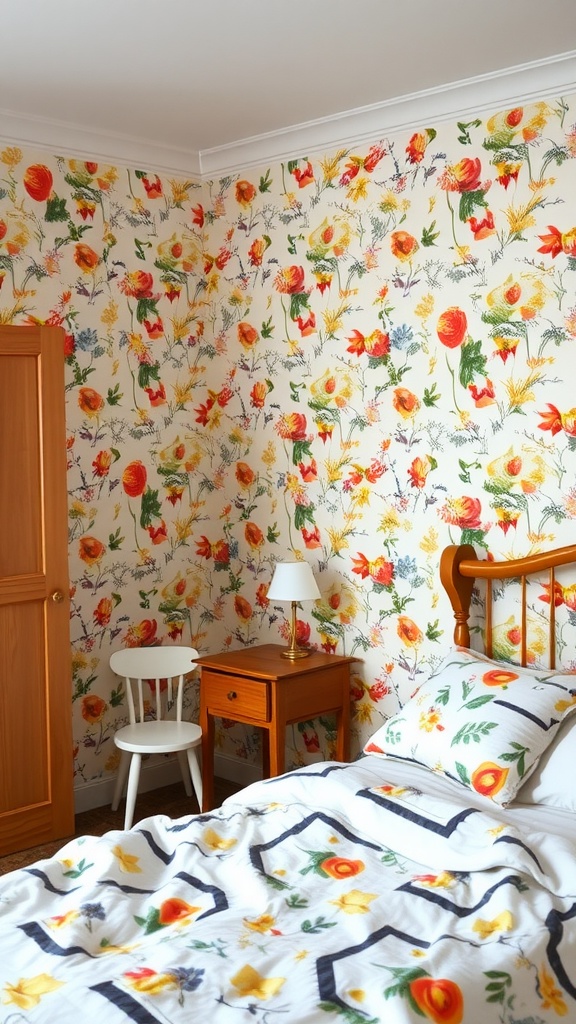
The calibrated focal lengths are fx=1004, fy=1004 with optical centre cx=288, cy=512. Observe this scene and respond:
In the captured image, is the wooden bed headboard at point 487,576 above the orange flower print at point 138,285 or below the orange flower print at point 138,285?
below

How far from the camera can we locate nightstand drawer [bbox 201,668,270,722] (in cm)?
364

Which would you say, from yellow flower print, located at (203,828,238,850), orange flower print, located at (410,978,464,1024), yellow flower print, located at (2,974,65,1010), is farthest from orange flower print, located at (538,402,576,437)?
yellow flower print, located at (2,974,65,1010)

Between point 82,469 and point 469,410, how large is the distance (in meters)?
1.54

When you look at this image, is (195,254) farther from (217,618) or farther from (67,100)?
(217,618)

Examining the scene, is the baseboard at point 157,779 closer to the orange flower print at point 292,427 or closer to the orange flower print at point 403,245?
the orange flower print at point 292,427

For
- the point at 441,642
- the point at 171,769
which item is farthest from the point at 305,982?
the point at 171,769

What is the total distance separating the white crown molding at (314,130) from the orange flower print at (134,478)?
121cm

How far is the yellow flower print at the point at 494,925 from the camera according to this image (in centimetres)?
201

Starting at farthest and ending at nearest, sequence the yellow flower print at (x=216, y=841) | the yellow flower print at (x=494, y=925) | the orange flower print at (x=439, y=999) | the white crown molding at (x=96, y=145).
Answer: the white crown molding at (x=96, y=145)
the yellow flower print at (x=216, y=841)
the yellow flower print at (x=494, y=925)
the orange flower print at (x=439, y=999)

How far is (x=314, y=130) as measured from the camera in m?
3.80

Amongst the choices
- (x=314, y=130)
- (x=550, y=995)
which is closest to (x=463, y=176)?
(x=314, y=130)

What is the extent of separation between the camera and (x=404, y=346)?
362cm

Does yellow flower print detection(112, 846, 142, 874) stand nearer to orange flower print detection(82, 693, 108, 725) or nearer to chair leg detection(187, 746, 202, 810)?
chair leg detection(187, 746, 202, 810)

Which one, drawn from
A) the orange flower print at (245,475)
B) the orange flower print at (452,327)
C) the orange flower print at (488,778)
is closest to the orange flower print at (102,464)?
the orange flower print at (245,475)
